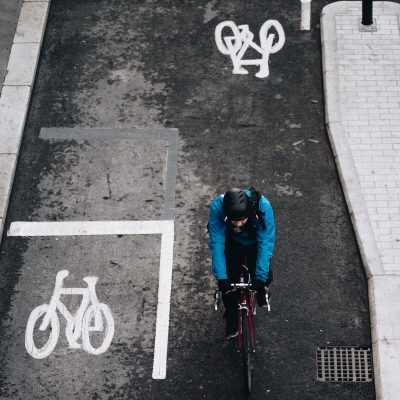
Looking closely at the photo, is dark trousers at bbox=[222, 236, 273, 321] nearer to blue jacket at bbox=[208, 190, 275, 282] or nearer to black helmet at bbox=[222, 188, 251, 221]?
blue jacket at bbox=[208, 190, 275, 282]

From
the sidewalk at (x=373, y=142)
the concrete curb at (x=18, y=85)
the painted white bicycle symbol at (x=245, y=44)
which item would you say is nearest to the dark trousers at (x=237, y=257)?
the sidewalk at (x=373, y=142)

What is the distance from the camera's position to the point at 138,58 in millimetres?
11578

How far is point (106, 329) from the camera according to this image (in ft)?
27.8

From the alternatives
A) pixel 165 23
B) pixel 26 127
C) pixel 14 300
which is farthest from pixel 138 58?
pixel 14 300

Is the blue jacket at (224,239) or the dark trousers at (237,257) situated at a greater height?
the blue jacket at (224,239)

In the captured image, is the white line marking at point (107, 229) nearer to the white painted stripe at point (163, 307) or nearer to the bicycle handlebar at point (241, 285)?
the white painted stripe at point (163, 307)

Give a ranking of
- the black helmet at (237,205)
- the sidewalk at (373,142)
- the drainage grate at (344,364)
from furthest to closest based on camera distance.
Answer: the sidewalk at (373,142) → the drainage grate at (344,364) → the black helmet at (237,205)

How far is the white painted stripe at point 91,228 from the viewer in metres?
9.37

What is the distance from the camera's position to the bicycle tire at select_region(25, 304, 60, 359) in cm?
831

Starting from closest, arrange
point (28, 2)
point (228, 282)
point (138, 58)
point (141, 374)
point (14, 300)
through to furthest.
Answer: point (228, 282) < point (141, 374) < point (14, 300) < point (138, 58) < point (28, 2)

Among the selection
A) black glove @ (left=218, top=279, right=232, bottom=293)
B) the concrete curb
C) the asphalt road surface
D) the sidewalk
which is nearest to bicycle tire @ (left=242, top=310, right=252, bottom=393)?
the asphalt road surface

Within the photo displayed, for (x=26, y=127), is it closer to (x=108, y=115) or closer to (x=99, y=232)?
(x=108, y=115)

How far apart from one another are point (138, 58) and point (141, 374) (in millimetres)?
5409

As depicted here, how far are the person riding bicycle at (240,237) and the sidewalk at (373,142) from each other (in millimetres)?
1572
